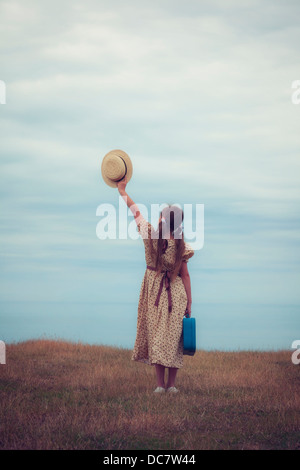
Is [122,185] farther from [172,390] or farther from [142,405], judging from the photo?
[142,405]

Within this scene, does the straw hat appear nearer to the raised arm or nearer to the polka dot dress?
the raised arm

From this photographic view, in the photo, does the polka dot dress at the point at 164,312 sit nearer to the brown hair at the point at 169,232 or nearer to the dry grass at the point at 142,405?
the brown hair at the point at 169,232

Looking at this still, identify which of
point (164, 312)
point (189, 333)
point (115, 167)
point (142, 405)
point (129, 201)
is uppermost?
point (115, 167)

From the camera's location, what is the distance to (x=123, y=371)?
403 inches

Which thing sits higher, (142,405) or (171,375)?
(171,375)

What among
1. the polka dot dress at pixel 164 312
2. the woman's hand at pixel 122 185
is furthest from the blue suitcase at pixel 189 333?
the woman's hand at pixel 122 185

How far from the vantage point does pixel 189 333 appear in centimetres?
837

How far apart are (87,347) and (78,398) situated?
545 cm

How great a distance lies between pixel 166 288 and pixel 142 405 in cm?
184

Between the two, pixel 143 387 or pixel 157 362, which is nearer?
pixel 157 362

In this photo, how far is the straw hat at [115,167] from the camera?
8.85 metres

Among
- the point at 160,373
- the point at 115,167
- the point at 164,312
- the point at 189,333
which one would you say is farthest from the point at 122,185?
the point at 160,373
